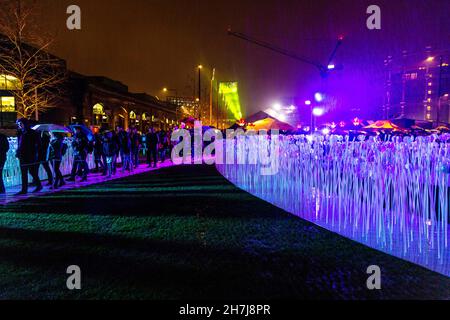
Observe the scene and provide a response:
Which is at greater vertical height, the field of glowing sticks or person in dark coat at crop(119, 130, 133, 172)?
person in dark coat at crop(119, 130, 133, 172)

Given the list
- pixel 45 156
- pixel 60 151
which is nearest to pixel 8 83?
pixel 60 151

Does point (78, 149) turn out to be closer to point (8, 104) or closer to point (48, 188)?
point (48, 188)

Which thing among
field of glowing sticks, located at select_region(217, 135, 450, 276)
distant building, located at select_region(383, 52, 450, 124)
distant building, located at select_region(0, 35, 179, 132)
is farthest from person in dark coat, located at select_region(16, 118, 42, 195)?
distant building, located at select_region(383, 52, 450, 124)

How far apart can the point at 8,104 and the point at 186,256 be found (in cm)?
2988

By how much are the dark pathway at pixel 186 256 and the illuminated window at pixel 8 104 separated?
23.9 m

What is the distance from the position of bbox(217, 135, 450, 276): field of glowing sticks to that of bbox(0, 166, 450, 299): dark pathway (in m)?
0.66

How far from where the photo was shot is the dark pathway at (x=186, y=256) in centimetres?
440

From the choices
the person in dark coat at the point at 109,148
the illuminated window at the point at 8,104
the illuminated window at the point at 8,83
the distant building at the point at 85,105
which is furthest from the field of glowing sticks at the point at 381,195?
the illuminated window at the point at 8,104

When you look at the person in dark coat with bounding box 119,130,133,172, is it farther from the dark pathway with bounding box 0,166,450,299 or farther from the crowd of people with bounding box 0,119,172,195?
the dark pathway with bounding box 0,166,450,299

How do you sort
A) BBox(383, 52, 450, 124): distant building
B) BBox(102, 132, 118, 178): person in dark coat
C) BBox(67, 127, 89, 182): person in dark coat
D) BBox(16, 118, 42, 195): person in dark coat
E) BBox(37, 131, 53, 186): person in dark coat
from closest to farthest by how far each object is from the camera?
BBox(16, 118, 42, 195): person in dark coat
BBox(37, 131, 53, 186): person in dark coat
BBox(67, 127, 89, 182): person in dark coat
BBox(102, 132, 118, 178): person in dark coat
BBox(383, 52, 450, 124): distant building

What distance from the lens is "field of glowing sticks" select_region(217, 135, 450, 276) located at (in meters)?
6.51

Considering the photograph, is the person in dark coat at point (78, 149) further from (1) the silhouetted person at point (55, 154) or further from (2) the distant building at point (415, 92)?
(2) the distant building at point (415, 92)

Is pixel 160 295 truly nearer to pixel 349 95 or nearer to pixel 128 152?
pixel 128 152

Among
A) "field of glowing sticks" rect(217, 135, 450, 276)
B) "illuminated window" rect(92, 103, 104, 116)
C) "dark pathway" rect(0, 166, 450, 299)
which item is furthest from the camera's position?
"illuminated window" rect(92, 103, 104, 116)
